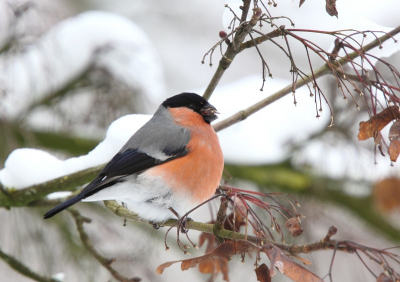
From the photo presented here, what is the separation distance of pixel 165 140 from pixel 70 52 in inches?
54.5

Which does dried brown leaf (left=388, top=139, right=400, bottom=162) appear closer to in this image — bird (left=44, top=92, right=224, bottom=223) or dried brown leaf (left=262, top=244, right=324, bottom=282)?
dried brown leaf (left=262, top=244, right=324, bottom=282)

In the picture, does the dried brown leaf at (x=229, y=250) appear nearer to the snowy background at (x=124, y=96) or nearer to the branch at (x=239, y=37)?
the branch at (x=239, y=37)

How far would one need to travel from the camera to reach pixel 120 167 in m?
2.20

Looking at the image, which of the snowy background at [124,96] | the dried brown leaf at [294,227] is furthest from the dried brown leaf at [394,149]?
the snowy background at [124,96]

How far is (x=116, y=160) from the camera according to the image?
7.30 feet

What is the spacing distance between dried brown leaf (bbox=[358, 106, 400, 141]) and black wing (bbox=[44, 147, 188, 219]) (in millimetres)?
935

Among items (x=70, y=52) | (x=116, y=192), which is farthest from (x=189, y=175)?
(x=70, y=52)

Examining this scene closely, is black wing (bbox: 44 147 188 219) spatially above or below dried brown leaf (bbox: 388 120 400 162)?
below

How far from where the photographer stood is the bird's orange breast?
2.29m

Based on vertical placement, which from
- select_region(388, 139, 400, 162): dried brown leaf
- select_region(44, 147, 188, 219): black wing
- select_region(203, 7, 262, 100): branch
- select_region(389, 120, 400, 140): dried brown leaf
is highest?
select_region(203, 7, 262, 100): branch

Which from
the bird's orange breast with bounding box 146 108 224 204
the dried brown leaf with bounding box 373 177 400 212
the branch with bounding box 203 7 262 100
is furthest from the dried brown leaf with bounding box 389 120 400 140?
the dried brown leaf with bounding box 373 177 400 212

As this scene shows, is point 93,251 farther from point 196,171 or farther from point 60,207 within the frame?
point 196,171

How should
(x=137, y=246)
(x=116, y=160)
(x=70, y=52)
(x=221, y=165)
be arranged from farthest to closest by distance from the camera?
(x=70, y=52), (x=137, y=246), (x=221, y=165), (x=116, y=160)

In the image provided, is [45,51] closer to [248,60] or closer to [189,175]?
[189,175]
